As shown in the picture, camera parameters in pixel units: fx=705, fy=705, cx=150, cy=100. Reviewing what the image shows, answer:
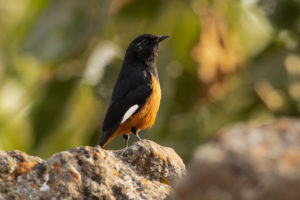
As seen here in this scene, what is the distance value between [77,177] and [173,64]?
20.8 feet

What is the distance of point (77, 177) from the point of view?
3.15m

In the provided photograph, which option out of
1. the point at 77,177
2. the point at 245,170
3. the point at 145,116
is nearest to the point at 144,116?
the point at 145,116

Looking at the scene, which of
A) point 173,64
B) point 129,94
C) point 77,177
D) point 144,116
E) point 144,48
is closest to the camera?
point 77,177

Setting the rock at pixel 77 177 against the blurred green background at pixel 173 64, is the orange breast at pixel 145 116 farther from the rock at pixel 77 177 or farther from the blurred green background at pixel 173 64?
the rock at pixel 77 177

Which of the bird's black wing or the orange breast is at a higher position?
the bird's black wing

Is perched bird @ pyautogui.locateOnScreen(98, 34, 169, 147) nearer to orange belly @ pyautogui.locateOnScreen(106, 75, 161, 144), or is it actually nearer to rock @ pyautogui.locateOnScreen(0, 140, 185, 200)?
orange belly @ pyautogui.locateOnScreen(106, 75, 161, 144)

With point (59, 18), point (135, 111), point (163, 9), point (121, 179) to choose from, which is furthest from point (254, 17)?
point (121, 179)

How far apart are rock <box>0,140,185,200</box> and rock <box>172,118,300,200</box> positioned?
784mm

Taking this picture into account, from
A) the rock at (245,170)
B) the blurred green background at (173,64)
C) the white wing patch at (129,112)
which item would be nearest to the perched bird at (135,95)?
the white wing patch at (129,112)

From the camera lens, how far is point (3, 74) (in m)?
10.9

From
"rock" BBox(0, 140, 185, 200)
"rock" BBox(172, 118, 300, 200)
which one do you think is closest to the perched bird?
"rock" BBox(0, 140, 185, 200)

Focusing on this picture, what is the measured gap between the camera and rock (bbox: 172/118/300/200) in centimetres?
225

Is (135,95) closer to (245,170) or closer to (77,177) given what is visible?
(77,177)

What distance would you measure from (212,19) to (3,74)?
353cm
